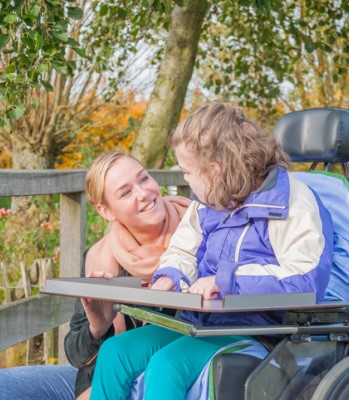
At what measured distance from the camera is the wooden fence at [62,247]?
338 cm

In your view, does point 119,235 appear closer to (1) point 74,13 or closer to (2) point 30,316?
(2) point 30,316

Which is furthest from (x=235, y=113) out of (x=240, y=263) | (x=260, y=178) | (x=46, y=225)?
(x=46, y=225)

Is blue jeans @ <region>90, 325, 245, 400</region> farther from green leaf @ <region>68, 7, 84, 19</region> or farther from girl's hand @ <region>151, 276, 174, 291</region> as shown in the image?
green leaf @ <region>68, 7, 84, 19</region>

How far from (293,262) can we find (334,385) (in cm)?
32

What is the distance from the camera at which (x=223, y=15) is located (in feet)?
22.9

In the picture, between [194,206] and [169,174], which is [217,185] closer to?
[194,206]

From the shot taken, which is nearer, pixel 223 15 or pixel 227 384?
pixel 227 384

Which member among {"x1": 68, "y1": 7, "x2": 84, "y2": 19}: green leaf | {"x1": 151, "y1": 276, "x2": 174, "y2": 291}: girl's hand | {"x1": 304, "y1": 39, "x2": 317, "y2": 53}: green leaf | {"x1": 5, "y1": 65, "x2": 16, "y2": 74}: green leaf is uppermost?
{"x1": 68, "y1": 7, "x2": 84, "y2": 19}: green leaf

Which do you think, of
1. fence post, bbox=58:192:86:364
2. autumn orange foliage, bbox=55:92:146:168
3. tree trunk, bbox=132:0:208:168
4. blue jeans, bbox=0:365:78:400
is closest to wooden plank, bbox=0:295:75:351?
fence post, bbox=58:192:86:364

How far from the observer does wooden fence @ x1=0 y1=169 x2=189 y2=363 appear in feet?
11.1

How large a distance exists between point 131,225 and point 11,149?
291 inches

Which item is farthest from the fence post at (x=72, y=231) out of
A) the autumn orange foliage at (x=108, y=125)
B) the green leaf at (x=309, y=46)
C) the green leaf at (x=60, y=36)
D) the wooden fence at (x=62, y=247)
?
the autumn orange foliage at (x=108, y=125)

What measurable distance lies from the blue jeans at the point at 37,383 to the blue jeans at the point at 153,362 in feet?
1.95

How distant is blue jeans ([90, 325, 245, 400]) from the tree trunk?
3484mm
